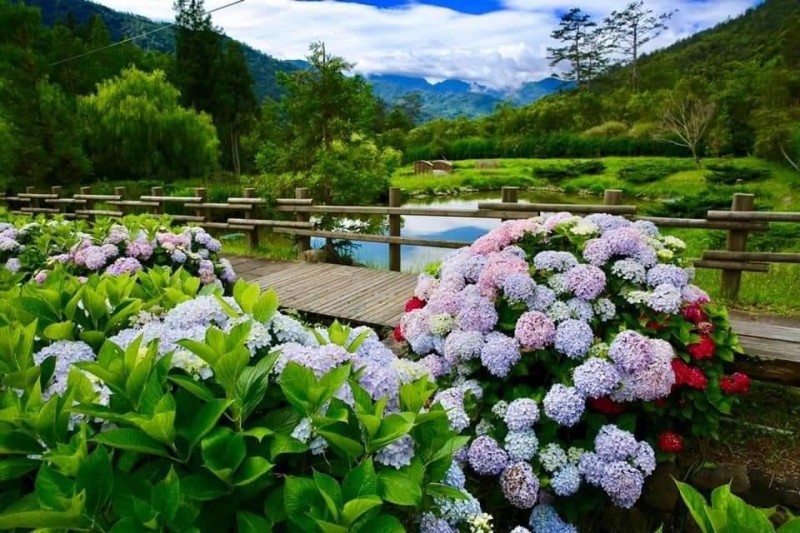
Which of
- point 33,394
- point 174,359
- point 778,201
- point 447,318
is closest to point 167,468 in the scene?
point 174,359

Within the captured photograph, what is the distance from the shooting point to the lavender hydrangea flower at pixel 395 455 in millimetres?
1052

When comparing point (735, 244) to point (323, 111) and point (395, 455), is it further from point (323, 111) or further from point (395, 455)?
point (323, 111)

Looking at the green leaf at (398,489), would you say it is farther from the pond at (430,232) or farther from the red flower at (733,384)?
the pond at (430,232)

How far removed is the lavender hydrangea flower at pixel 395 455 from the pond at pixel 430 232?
350 cm

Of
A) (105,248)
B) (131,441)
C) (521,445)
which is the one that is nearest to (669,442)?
(521,445)

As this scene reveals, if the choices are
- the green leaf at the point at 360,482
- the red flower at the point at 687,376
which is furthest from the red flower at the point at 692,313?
the green leaf at the point at 360,482

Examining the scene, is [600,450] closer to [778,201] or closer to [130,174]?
[778,201]

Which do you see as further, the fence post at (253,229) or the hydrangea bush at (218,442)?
the fence post at (253,229)

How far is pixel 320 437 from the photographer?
1.05m

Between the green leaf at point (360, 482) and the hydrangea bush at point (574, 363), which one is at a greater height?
the green leaf at point (360, 482)

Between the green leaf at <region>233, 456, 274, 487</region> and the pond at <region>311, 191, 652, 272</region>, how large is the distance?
3.64 meters

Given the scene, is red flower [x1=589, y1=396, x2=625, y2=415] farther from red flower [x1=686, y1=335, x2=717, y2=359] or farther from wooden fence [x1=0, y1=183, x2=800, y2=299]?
wooden fence [x1=0, y1=183, x2=800, y2=299]

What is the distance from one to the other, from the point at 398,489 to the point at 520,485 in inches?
48.3

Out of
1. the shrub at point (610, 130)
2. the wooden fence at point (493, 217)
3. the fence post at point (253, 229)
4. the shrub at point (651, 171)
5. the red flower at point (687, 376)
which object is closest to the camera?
the red flower at point (687, 376)
